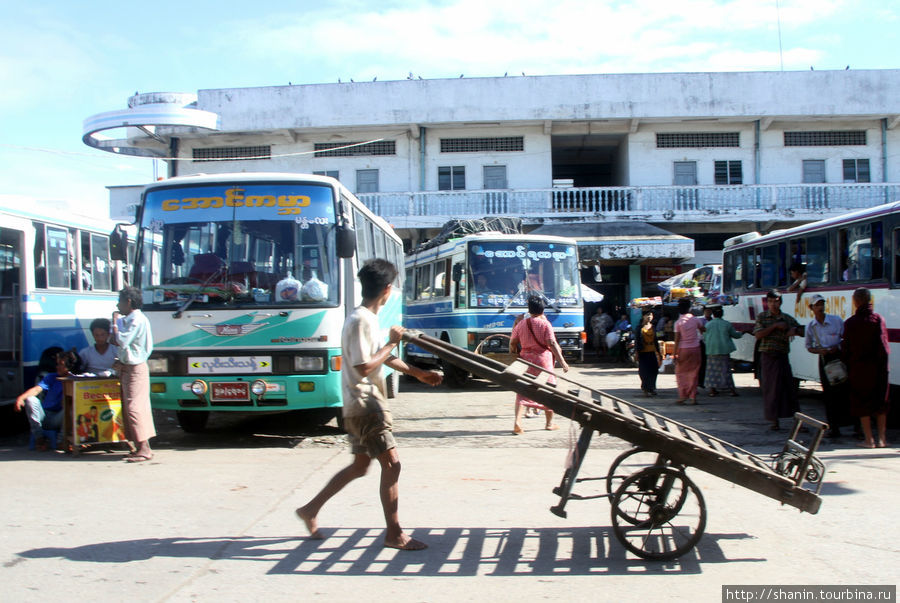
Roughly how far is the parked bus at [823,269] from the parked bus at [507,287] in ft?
10.8

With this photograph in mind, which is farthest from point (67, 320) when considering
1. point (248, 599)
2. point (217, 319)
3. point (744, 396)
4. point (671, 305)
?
point (671, 305)

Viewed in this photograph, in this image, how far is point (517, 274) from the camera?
45.4ft

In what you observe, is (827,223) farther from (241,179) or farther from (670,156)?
(670,156)

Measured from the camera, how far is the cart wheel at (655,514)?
4.30m

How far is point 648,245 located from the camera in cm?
2152

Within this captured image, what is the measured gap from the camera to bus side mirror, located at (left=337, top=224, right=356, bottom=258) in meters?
7.76

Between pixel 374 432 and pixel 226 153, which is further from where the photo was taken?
pixel 226 153

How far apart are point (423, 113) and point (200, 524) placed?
2080cm


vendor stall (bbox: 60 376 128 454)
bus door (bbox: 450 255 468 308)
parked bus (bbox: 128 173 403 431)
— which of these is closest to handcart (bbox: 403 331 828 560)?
parked bus (bbox: 128 173 403 431)

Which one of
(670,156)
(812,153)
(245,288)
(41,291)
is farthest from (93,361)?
(812,153)

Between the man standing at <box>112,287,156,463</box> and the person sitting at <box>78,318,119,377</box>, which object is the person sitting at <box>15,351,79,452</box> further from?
the man standing at <box>112,287,156,463</box>

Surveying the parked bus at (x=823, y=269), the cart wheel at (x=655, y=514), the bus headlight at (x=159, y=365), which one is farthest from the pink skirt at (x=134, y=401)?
the parked bus at (x=823, y=269)

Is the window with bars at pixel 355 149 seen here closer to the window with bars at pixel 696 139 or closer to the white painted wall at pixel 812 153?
the window with bars at pixel 696 139

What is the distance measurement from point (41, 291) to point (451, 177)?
55.9 ft
